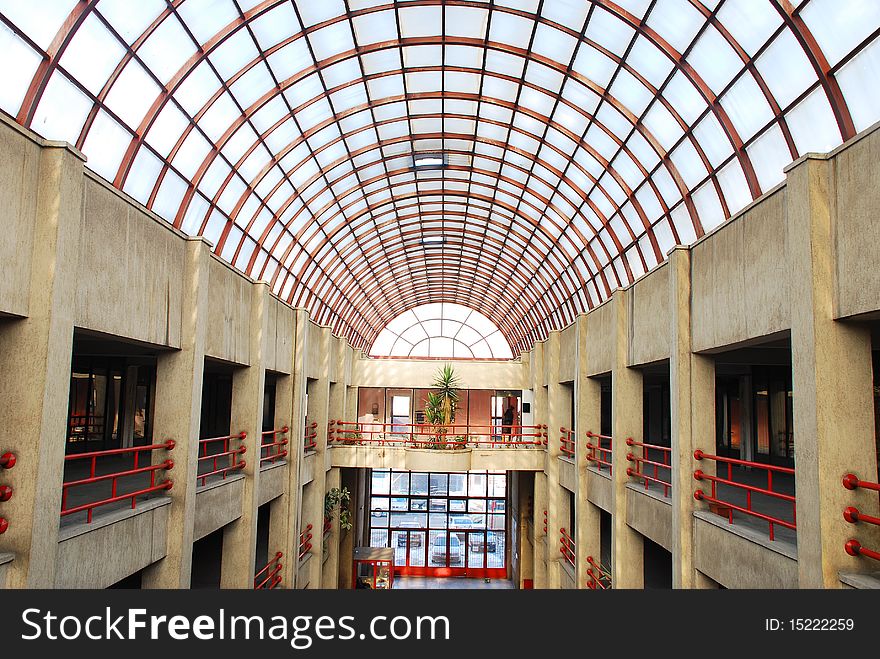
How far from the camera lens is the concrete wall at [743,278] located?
1098 cm

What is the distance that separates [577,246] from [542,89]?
32.8ft

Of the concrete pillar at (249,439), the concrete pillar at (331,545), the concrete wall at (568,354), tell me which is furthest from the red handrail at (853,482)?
the concrete pillar at (331,545)

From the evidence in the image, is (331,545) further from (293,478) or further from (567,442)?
(567,442)

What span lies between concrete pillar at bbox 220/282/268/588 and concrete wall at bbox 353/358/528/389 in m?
21.9

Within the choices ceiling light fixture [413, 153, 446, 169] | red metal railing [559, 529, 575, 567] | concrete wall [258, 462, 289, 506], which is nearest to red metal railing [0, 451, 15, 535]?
concrete wall [258, 462, 289, 506]

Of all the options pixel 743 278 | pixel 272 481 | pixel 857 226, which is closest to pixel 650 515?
pixel 743 278

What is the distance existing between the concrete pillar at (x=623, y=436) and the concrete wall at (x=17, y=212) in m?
16.1

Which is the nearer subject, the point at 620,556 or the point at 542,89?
the point at 620,556

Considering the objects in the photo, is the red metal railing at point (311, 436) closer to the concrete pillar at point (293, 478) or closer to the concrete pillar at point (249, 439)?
the concrete pillar at point (293, 478)

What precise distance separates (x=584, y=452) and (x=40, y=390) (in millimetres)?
20224

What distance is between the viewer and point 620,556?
65.0ft

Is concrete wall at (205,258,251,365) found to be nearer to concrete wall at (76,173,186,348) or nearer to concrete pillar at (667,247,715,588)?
A: concrete wall at (76,173,186,348)
